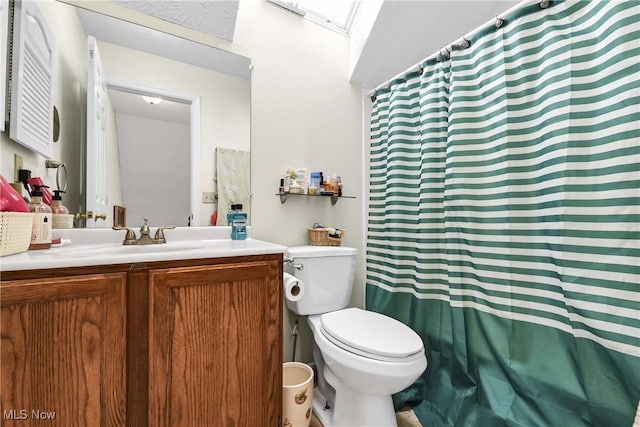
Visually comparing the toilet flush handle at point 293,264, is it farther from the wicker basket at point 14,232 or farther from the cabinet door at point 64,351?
the wicker basket at point 14,232

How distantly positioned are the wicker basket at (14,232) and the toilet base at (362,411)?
1297mm

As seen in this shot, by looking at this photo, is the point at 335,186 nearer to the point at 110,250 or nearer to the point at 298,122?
the point at 298,122

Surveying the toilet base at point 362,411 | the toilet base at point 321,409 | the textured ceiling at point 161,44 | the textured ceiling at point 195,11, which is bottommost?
the toilet base at point 321,409

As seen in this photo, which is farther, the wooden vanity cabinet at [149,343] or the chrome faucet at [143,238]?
the chrome faucet at [143,238]

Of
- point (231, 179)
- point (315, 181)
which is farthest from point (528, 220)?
point (231, 179)

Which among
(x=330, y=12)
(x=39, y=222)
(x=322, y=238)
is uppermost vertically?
(x=330, y=12)

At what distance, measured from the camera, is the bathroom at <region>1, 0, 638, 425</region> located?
1614mm

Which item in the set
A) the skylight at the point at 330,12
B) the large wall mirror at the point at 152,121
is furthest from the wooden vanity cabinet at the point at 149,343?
the skylight at the point at 330,12

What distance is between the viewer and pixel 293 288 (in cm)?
132

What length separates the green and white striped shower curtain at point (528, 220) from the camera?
89 centimetres

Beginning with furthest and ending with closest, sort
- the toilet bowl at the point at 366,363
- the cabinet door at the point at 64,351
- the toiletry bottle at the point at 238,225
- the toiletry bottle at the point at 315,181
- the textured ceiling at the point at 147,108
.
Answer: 1. the toiletry bottle at the point at 315,181
2. the toiletry bottle at the point at 238,225
3. the textured ceiling at the point at 147,108
4. the toilet bowl at the point at 366,363
5. the cabinet door at the point at 64,351

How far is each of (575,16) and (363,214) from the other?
1.33 meters

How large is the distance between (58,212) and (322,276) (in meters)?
1.17

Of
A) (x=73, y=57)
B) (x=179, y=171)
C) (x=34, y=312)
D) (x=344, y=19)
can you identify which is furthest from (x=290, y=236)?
(x=344, y=19)
